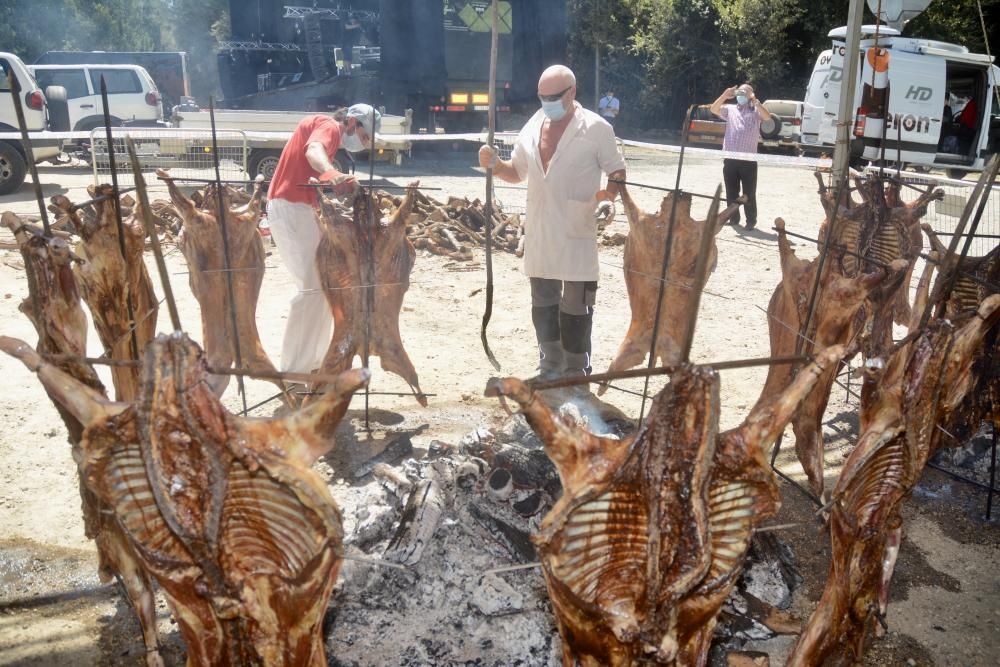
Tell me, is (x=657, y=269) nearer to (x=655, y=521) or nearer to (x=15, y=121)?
(x=655, y=521)

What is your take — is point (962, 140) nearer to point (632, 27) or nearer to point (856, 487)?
point (632, 27)

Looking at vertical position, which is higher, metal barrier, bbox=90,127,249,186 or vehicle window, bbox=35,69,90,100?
vehicle window, bbox=35,69,90,100

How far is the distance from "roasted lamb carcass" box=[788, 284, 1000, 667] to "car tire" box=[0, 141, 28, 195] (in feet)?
46.3

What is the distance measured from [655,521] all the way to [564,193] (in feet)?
10.6

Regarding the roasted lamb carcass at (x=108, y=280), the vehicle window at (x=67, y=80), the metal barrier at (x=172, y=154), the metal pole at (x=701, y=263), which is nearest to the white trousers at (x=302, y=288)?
the roasted lamb carcass at (x=108, y=280)

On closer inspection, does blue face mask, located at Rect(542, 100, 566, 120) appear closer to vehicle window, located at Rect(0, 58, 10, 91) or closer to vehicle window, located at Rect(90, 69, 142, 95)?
vehicle window, located at Rect(0, 58, 10, 91)

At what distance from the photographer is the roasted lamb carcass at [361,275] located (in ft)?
15.8

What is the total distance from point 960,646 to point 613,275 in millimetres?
6269

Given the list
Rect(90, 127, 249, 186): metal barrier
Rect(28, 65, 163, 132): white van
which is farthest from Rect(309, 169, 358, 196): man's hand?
Rect(28, 65, 163, 132): white van

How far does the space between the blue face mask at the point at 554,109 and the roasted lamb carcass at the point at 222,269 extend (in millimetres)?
1976

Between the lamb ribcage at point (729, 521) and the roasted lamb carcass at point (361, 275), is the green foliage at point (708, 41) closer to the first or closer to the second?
the roasted lamb carcass at point (361, 275)

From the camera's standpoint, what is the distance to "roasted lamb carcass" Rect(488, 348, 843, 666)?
2.28m

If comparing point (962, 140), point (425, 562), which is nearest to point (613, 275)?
point (425, 562)

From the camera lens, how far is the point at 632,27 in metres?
28.5
